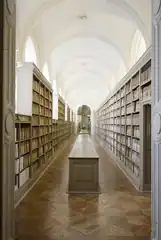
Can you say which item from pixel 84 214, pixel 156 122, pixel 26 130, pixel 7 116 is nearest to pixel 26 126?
pixel 26 130

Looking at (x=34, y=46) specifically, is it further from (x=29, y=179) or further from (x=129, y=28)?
(x=29, y=179)

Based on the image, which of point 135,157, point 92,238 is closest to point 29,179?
point 135,157

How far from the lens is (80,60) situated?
1670 cm

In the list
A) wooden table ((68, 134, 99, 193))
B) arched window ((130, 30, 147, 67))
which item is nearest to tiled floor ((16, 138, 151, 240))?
wooden table ((68, 134, 99, 193))

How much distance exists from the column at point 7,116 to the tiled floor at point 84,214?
33.0 inches

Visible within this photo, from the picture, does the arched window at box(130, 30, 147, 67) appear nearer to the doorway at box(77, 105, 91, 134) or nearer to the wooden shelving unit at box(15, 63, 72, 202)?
the wooden shelving unit at box(15, 63, 72, 202)

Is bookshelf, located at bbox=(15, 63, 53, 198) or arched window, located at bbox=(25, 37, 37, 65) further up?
arched window, located at bbox=(25, 37, 37, 65)

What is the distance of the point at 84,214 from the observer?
4.72 m

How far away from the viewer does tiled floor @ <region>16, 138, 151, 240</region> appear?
12.7 feet

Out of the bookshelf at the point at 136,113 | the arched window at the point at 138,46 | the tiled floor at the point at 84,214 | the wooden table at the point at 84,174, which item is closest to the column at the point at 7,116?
the tiled floor at the point at 84,214

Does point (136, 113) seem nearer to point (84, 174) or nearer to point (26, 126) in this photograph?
point (84, 174)

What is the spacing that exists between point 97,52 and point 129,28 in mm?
4607

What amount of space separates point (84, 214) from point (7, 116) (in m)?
2.48

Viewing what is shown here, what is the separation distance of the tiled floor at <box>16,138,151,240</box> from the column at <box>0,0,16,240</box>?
838mm
